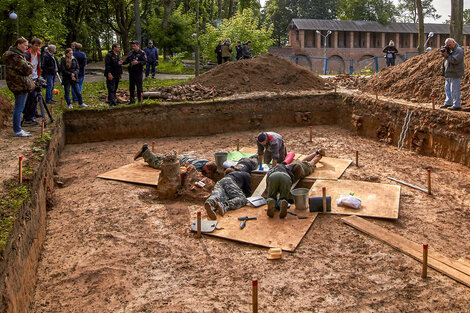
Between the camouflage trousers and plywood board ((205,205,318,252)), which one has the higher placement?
the camouflage trousers

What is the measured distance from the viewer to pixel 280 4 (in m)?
50.3

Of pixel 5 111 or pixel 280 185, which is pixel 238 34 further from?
pixel 280 185

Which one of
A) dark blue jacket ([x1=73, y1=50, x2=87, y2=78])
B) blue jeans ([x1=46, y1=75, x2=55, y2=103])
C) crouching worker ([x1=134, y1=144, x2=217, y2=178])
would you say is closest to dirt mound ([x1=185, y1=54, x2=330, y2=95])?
dark blue jacket ([x1=73, y1=50, x2=87, y2=78])

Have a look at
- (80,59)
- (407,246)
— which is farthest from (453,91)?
(80,59)

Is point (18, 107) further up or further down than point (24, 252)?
further up

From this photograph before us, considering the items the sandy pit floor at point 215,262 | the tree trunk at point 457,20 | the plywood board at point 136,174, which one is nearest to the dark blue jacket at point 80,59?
the plywood board at point 136,174

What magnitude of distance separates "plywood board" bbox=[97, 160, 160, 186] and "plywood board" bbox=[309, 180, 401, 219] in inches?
132

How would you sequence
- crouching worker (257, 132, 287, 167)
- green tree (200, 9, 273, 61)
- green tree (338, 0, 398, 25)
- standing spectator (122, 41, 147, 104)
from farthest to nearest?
green tree (338, 0, 398, 25) < green tree (200, 9, 273, 61) < standing spectator (122, 41, 147, 104) < crouching worker (257, 132, 287, 167)

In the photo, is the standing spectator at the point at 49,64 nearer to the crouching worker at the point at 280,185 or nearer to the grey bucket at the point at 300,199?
the crouching worker at the point at 280,185

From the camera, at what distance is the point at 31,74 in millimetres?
9883

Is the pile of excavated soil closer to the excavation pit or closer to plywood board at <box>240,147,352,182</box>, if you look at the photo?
the excavation pit

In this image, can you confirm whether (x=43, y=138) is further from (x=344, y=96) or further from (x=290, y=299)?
(x=344, y=96)

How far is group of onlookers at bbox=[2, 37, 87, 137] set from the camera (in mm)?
8898

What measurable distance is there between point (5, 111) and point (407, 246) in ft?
Result: 32.3
